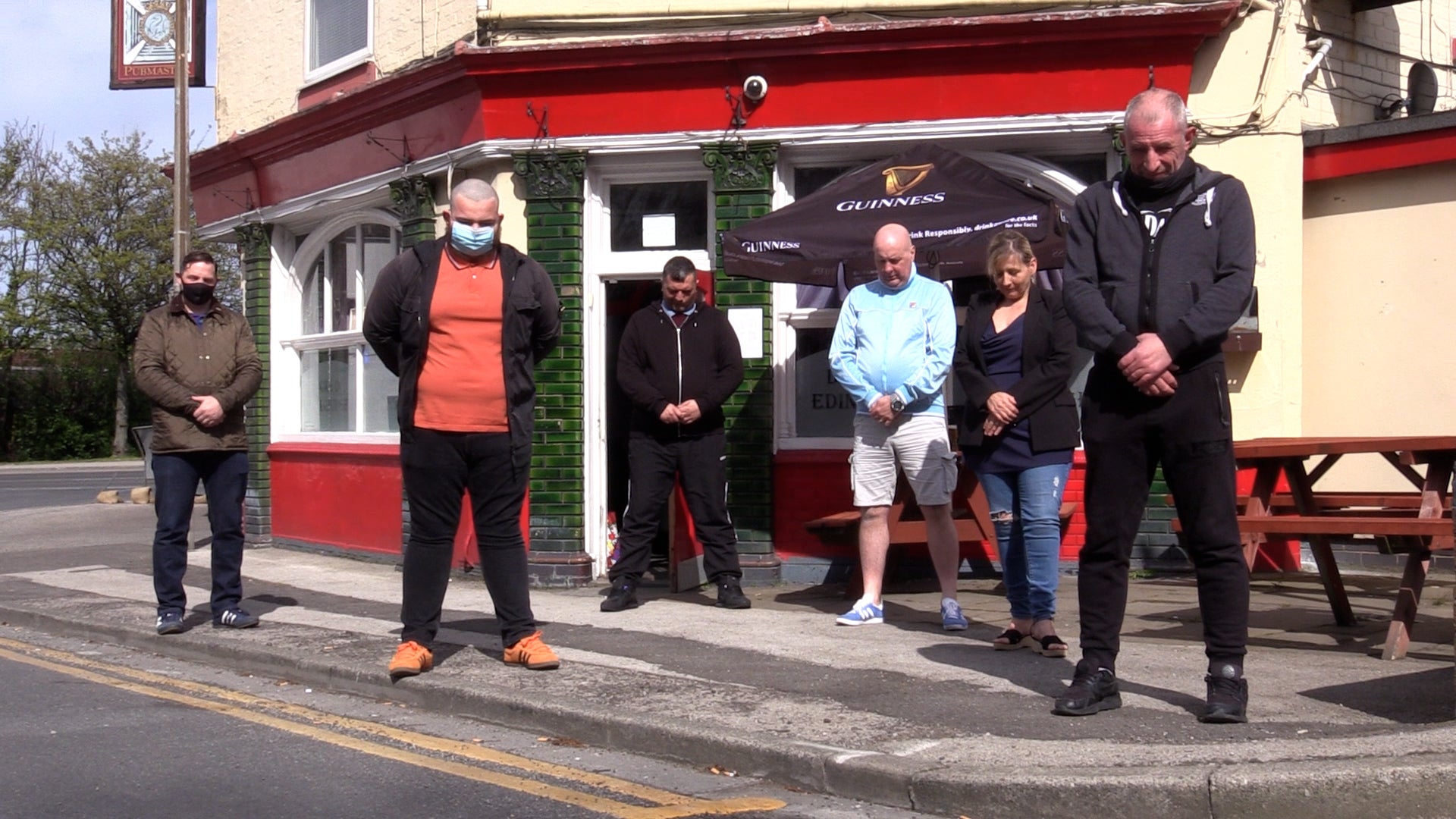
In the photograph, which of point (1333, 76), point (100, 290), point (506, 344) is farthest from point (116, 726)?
point (100, 290)

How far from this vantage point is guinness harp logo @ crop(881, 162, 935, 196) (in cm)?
856

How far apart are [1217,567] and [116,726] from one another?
13.8 feet

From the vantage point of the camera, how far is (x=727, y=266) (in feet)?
27.4

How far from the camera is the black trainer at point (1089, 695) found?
5137 millimetres

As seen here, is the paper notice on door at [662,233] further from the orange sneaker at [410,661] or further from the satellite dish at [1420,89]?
the satellite dish at [1420,89]

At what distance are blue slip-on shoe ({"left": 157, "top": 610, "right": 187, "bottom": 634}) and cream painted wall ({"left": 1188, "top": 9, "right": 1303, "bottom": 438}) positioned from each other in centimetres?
641

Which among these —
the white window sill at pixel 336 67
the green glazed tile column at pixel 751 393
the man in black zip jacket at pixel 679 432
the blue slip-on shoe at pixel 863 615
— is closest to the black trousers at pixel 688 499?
the man in black zip jacket at pixel 679 432

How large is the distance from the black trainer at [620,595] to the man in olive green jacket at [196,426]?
1913 mm

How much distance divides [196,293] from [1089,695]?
5.18 metres

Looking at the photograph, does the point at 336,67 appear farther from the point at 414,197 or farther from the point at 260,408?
the point at 260,408

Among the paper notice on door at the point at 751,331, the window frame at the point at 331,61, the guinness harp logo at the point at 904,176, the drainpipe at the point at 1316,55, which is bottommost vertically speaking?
the paper notice on door at the point at 751,331

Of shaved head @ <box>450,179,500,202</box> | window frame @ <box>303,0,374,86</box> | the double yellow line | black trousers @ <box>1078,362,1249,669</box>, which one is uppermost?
window frame @ <box>303,0,374,86</box>

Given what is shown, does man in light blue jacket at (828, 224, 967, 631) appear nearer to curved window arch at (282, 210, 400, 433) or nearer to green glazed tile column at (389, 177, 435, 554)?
green glazed tile column at (389, 177, 435, 554)

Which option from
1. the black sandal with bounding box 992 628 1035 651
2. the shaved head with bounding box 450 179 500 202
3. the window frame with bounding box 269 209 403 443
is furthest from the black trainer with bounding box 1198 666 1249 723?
the window frame with bounding box 269 209 403 443
